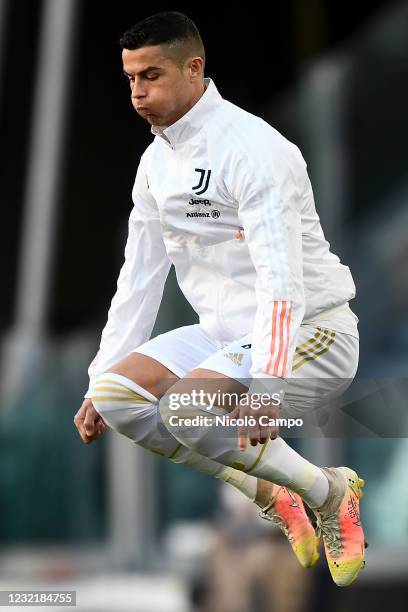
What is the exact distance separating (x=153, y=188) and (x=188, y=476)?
359 inches

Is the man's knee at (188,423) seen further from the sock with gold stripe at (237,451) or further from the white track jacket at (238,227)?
the white track jacket at (238,227)

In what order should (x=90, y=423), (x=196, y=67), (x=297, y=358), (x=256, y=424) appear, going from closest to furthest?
(x=256, y=424), (x=196, y=67), (x=297, y=358), (x=90, y=423)

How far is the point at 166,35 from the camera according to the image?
5.72 metres

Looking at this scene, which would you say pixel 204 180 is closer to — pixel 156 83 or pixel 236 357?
pixel 156 83

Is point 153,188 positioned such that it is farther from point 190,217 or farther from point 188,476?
point 188,476

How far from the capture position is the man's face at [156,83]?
225 inches

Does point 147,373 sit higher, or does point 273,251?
point 273,251

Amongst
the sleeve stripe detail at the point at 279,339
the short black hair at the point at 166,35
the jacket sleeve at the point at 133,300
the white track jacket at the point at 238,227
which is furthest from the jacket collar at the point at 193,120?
the sleeve stripe detail at the point at 279,339

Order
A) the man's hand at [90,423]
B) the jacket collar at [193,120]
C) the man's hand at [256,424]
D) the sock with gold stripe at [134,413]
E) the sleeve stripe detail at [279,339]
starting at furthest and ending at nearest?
the man's hand at [90,423] → the sock with gold stripe at [134,413] → the jacket collar at [193,120] → the sleeve stripe detail at [279,339] → the man's hand at [256,424]

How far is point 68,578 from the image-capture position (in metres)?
14.3

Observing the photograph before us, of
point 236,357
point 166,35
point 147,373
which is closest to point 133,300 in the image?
point 147,373

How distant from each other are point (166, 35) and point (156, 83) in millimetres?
177

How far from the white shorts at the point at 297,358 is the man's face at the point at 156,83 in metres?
0.92

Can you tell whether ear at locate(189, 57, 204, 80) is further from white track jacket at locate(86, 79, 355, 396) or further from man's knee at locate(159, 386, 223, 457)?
man's knee at locate(159, 386, 223, 457)
